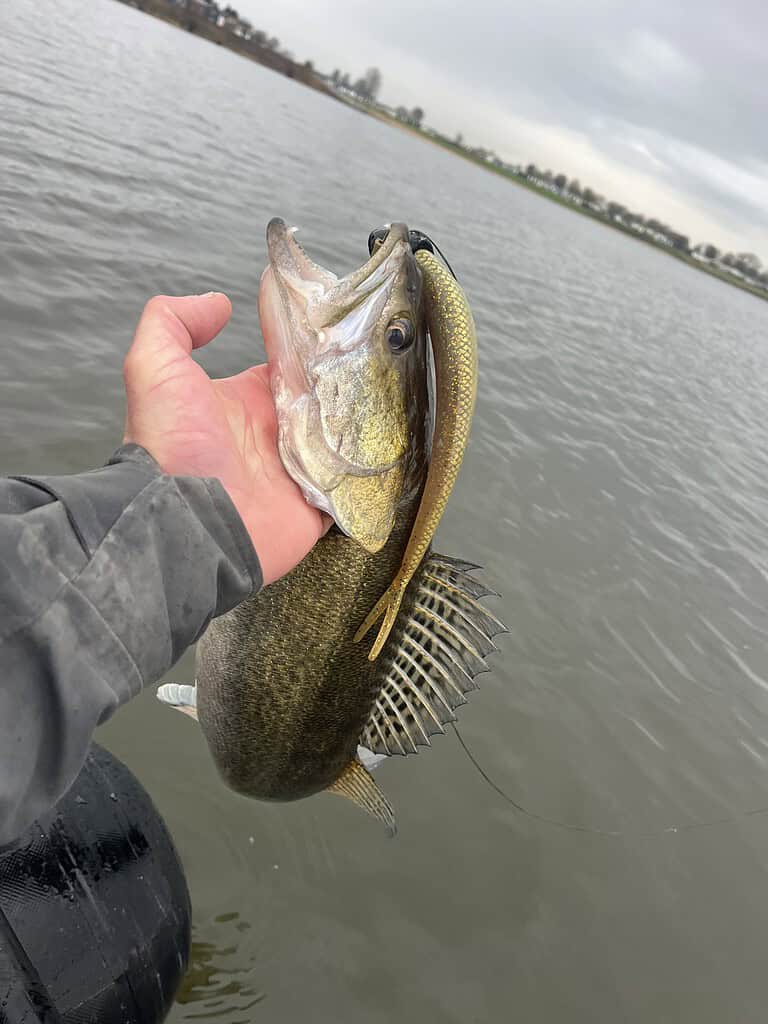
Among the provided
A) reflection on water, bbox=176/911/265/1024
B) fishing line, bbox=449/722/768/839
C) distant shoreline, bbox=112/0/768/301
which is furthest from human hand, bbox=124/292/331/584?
distant shoreline, bbox=112/0/768/301

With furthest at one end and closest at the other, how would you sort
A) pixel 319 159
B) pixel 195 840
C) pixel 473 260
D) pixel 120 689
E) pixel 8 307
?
1. pixel 319 159
2. pixel 473 260
3. pixel 8 307
4. pixel 195 840
5. pixel 120 689

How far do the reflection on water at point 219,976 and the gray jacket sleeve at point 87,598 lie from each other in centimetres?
205

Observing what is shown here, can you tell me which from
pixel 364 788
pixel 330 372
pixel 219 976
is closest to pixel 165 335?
pixel 330 372

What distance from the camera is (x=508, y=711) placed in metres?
4.53

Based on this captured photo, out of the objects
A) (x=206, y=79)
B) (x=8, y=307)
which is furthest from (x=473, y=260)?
(x=206, y=79)

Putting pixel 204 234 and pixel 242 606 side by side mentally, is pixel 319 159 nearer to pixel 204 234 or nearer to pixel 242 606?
pixel 204 234

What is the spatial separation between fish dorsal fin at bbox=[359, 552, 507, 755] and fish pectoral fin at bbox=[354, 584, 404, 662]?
0.42ft

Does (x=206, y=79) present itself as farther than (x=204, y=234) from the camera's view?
Yes

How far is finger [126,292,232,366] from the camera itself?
178 cm

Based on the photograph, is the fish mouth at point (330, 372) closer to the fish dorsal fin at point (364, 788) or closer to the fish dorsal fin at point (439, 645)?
the fish dorsal fin at point (439, 645)

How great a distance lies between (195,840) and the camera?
3189 mm

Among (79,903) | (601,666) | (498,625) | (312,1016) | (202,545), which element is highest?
(202,545)

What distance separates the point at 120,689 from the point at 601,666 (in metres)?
4.61

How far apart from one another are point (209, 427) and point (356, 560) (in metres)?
0.67
